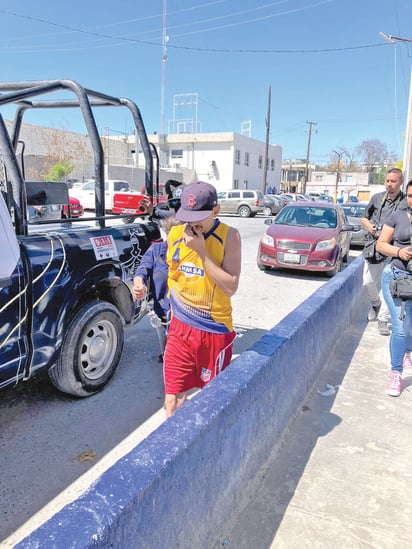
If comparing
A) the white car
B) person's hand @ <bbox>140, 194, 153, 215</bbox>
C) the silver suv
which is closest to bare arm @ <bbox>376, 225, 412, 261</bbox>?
person's hand @ <bbox>140, 194, 153, 215</bbox>

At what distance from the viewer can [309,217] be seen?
1043cm

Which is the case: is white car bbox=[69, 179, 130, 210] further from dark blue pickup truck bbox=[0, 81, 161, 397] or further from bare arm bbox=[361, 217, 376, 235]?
dark blue pickup truck bbox=[0, 81, 161, 397]

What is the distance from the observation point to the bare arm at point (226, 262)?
2.30m

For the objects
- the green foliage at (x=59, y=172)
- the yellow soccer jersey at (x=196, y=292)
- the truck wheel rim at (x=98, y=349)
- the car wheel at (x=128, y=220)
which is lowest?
the truck wheel rim at (x=98, y=349)

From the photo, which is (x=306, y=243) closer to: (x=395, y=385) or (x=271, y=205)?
(x=395, y=385)

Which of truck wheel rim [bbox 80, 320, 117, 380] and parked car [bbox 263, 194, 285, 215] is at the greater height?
parked car [bbox 263, 194, 285, 215]

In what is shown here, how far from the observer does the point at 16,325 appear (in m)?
2.78

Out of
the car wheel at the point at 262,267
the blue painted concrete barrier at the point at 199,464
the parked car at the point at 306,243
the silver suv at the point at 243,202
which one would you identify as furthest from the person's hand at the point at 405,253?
the silver suv at the point at 243,202

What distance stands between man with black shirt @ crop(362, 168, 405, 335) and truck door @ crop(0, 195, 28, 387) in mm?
3943

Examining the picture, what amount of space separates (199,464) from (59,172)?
105 ft

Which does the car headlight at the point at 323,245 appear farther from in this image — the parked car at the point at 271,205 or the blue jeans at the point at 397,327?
the parked car at the point at 271,205

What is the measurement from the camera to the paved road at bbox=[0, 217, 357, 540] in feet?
8.68

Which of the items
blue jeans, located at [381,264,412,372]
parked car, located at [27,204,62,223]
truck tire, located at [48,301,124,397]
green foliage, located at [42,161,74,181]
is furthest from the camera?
green foliage, located at [42,161,74,181]

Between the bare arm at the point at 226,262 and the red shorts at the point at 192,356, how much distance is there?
1.04 feet
